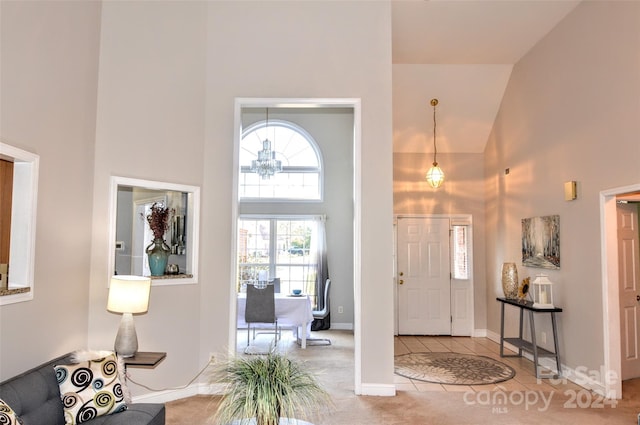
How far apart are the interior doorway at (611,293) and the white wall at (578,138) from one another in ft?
0.25

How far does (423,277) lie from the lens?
281 inches

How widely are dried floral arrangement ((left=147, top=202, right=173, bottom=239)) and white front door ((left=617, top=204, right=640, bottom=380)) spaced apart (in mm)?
4586

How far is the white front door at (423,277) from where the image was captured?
279 inches

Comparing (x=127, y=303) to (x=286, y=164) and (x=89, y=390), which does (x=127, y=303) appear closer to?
(x=89, y=390)

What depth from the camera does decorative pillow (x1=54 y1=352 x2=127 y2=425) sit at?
100 inches

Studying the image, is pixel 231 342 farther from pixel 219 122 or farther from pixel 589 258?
pixel 589 258

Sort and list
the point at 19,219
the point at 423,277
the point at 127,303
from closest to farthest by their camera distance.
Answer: the point at 19,219 → the point at 127,303 → the point at 423,277

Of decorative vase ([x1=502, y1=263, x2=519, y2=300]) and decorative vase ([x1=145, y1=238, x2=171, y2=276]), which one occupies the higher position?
decorative vase ([x1=145, y1=238, x2=171, y2=276])

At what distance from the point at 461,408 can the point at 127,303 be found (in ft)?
9.85

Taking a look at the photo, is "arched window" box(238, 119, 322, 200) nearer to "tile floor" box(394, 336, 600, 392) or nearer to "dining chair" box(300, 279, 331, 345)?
"dining chair" box(300, 279, 331, 345)

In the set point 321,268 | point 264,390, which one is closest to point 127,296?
point 264,390

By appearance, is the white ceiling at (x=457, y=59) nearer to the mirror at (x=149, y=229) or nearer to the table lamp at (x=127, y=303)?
the mirror at (x=149, y=229)

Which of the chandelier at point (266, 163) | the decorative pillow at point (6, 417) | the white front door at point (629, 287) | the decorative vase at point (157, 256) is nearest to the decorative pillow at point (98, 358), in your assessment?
the decorative pillow at point (6, 417)

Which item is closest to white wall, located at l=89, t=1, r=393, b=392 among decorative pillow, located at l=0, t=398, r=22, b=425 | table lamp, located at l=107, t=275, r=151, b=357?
table lamp, located at l=107, t=275, r=151, b=357
